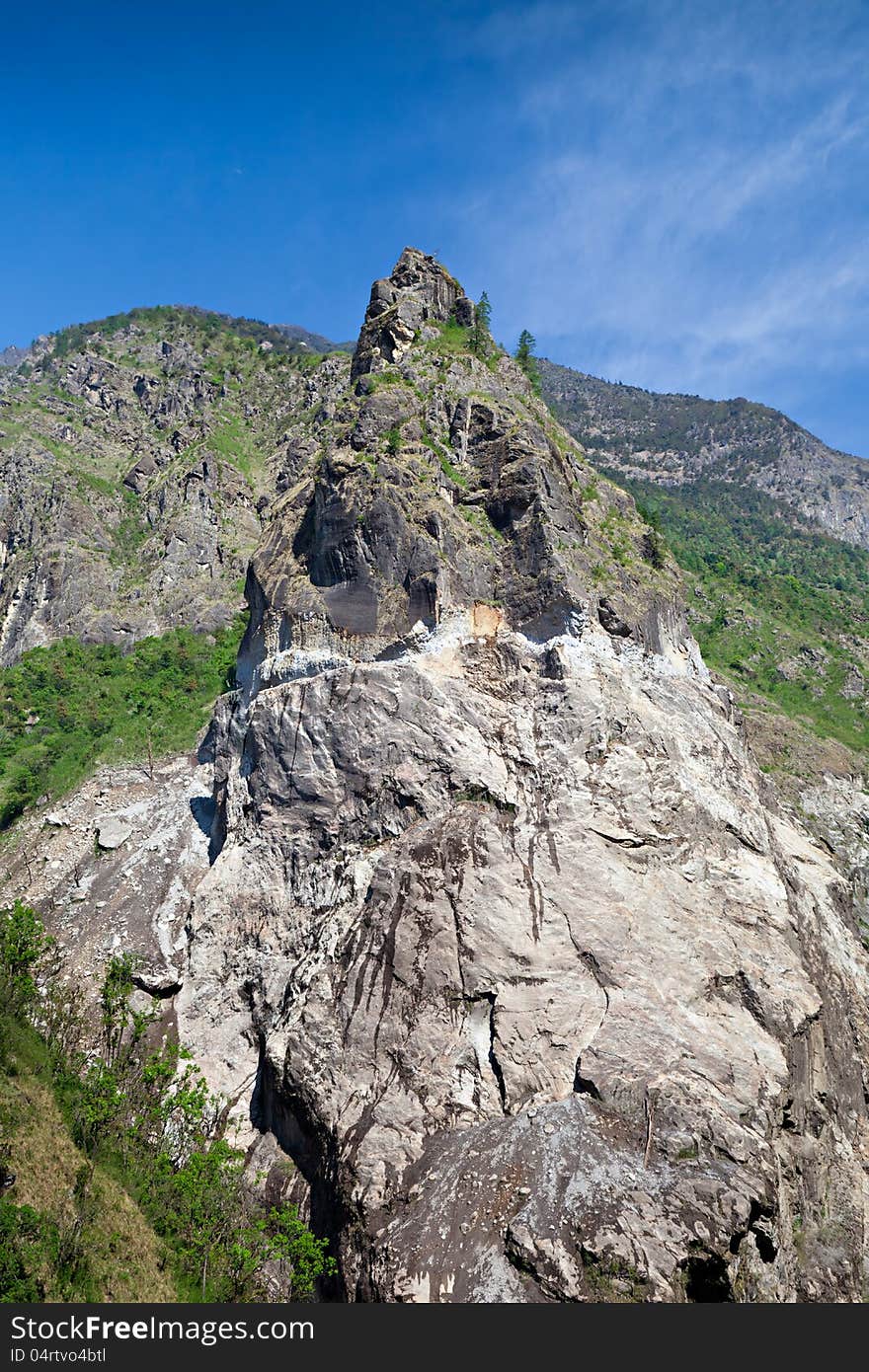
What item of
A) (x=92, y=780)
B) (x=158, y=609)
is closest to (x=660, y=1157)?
(x=92, y=780)

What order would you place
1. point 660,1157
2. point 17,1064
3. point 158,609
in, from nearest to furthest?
point 660,1157 → point 17,1064 → point 158,609

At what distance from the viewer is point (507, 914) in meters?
28.0

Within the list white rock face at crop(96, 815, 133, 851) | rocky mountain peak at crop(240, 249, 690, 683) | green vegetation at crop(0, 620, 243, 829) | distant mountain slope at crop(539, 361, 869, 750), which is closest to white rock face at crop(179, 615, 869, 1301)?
rocky mountain peak at crop(240, 249, 690, 683)

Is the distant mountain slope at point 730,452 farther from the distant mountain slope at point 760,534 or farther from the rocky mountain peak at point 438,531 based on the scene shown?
the rocky mountain peak at point 438,531

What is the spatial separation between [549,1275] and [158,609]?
70.0 m

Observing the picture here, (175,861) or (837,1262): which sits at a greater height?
(175,861)

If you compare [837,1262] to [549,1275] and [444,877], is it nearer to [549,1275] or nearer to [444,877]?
[549,1275]

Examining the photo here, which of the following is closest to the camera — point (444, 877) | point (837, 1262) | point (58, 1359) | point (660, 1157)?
point (58, 1359)

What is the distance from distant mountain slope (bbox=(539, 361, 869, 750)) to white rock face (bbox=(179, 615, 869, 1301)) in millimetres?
32268

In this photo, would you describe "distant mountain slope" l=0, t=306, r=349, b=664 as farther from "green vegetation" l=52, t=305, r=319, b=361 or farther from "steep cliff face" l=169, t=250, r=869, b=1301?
"steep cliff face" l=169, t=250, r=869, b=1301

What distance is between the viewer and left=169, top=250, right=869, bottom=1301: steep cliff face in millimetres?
21594

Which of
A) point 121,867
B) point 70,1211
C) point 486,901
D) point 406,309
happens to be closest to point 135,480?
point 406,309

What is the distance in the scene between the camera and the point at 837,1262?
24203mm

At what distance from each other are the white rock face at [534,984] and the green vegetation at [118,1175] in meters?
1.96
